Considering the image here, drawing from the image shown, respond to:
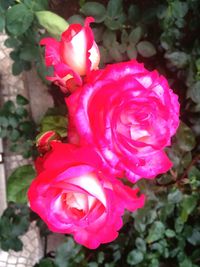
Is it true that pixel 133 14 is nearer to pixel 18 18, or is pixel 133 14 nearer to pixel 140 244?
pixel 18 18

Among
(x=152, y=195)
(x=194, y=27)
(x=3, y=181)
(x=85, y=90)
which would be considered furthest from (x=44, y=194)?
(x=3, y=181)

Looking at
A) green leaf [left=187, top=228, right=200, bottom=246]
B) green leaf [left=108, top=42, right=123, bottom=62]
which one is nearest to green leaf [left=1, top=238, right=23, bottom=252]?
green leaf [left=187, top=228, right=200, bottom=246]

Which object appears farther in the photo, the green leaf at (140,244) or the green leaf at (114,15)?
the green leaf at (140,244)

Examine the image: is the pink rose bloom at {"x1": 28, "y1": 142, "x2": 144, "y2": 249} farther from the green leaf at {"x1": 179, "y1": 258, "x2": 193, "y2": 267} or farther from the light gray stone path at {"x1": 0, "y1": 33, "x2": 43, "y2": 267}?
the light gray stone path at {"x1": 0, "y1": 33, "x2": 43, "y2": 267}

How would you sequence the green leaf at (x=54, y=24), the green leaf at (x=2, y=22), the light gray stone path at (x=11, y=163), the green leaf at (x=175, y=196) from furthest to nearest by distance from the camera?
the light gray stone path at (x=11, y=163), the green leaf at (x=175, y=196), the green leaf at (x=2, y=22), the green leaf at (x=54, y=24)

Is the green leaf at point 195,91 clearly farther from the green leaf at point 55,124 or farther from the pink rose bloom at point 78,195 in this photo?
the pink rose bloom at point 78,195

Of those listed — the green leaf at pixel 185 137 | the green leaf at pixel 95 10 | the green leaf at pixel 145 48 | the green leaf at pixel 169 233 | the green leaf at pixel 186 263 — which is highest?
the green leaf at pixel 95 10

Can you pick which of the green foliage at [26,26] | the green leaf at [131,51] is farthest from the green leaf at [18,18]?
the green leaf at [131,51]

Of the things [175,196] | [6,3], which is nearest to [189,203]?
[175,196]
